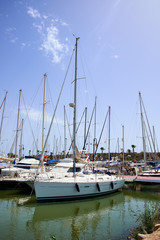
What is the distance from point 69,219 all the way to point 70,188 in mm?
3779

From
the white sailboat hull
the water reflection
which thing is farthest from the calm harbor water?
the white sailboat hull

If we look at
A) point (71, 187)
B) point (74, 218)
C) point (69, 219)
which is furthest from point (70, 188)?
point (69, 219)

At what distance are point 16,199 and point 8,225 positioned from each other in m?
6.98

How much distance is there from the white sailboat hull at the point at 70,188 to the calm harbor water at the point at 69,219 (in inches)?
22.4

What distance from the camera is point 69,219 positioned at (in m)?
12.3

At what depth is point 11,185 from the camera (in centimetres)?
2280

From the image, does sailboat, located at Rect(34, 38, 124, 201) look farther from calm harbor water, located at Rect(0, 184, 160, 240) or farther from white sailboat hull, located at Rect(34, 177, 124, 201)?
calm harbor water, located at Rect(0, 184, 160, 240)

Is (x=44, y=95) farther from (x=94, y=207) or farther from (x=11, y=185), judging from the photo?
(x=94, y=207)

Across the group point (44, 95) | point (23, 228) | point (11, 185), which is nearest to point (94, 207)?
point (23, 228)

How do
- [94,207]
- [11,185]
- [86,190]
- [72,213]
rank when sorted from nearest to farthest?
1. [72,213]
2. [94,207]
3. [86,190]
4. [11,185]

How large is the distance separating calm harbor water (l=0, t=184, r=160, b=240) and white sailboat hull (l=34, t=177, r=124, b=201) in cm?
57

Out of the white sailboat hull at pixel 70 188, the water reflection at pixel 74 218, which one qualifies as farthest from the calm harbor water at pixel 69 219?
the white sailboat hull at pixel 70 188

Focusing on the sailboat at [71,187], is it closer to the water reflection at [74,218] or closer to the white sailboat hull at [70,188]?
→ the white sailboat hull at [70,188]

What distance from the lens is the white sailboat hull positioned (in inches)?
594
